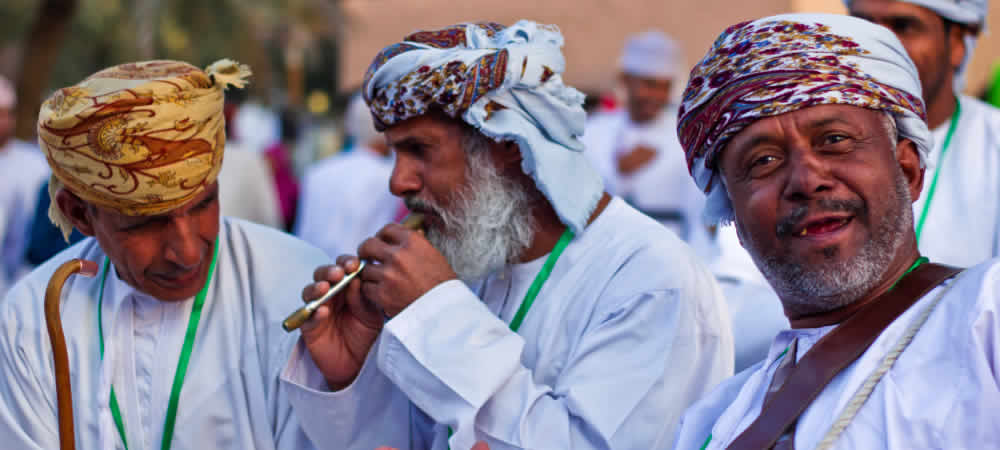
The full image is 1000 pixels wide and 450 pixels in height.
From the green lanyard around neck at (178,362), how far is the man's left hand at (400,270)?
0.58 m

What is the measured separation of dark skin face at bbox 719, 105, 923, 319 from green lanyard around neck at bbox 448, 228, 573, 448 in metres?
0.90

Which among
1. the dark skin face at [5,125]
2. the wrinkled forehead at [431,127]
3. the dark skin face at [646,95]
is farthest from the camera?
the dark skin face at [5,125]

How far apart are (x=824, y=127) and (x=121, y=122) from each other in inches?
74.4

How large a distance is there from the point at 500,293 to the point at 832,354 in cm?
132

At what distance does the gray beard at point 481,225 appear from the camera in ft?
10.7

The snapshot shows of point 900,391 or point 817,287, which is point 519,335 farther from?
point 900,391

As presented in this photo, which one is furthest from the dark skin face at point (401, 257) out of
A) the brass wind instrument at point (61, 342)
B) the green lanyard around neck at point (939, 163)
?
the green lanyard around neck at point (939, 163)

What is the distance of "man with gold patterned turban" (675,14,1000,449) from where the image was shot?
81.0 inches

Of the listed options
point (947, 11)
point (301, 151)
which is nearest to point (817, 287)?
point (947, 11)

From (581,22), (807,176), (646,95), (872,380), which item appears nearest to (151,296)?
(807,176)

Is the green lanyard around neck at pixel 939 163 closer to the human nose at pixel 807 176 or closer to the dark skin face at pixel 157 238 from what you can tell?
the human nose at pixel 807 176

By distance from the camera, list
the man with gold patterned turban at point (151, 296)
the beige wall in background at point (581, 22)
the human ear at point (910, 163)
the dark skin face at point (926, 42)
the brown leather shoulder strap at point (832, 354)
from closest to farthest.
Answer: the brown leather shoulder strap at point (832, 354), the human ear at point (910, 163), the man with gold patterned turban at point (151, 296), the dark skin face at point (926, 42), the beige wall in background at point (581, 22)

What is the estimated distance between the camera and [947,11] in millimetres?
3834

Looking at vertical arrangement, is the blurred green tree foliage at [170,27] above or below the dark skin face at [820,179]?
below
